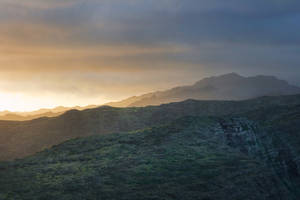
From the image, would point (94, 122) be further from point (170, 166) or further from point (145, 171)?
point (145, 171)

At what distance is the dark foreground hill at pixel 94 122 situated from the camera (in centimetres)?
12173

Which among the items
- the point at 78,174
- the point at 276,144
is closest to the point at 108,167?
the point at 78,174

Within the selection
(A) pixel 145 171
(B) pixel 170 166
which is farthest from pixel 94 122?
(A) pixel 145 171

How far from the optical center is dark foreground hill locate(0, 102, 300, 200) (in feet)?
115

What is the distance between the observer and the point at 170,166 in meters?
41.8

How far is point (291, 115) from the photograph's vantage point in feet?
309

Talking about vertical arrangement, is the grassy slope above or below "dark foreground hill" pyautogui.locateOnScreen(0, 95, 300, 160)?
below

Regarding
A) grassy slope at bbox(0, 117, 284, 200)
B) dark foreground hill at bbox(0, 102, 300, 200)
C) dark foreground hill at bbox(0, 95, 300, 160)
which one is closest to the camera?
grassy slope at bbox(0, 117, 284, 200)

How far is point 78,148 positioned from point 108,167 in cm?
1474

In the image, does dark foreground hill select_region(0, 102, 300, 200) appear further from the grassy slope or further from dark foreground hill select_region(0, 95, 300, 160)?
dark foreground hill select_region(0, 95, 300, 160)

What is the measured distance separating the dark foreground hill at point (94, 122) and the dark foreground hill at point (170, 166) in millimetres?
66777

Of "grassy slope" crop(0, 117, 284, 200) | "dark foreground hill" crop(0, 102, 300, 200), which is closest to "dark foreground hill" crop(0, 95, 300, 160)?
"dark foreground hill" crop(0, 102, 300, 200)

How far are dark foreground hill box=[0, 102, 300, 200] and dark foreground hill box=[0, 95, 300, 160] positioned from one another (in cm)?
6678

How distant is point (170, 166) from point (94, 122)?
98.8 metres
